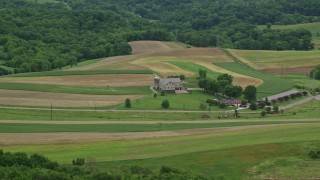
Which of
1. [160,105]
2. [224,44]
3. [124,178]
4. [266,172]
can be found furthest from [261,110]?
[224,44]

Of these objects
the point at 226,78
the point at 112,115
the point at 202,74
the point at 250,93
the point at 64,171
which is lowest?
the point at 64,171

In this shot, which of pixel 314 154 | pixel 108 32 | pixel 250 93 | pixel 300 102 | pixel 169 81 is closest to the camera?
pixel 314 154

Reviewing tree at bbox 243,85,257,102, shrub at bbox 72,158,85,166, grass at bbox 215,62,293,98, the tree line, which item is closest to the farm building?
tree at bbox 243,85,257,102

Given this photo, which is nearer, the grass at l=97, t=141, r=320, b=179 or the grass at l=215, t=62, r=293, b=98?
the grass at l=97, t=141, r=320, b=179

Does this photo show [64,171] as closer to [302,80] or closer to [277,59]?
[302,80]

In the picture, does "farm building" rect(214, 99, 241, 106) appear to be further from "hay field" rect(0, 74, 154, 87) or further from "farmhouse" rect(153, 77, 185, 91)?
"hay field" rect(0, 74, 154, 87)

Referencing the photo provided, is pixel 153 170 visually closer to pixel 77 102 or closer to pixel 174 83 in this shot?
pixel 77 102

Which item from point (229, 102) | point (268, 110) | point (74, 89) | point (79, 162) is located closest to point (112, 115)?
point (74, 89)
